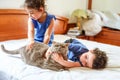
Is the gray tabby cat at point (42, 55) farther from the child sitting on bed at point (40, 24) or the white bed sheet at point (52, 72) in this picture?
the child sitting on bed at point (40, 24)

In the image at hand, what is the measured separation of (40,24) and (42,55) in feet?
1.34

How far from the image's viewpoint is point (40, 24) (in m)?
1.99

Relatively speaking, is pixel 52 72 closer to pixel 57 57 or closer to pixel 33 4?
pixel 57 57

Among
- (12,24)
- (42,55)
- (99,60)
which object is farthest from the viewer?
(12,24)

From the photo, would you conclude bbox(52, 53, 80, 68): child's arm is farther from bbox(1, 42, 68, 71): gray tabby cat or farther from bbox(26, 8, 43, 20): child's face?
bbox(26, 8, 43, 20): child's face

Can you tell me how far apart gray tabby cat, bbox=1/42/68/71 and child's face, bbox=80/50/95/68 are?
0.13 meters

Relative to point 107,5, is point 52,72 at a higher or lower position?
lower

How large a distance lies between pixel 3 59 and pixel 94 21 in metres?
1.64

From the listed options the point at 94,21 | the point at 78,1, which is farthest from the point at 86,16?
the point at 78,1

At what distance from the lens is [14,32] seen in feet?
8.74

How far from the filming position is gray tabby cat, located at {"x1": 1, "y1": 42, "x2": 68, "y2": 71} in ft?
5.17

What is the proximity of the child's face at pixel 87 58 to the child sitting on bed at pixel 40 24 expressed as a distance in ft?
1.47

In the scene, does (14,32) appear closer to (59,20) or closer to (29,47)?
(59,20)

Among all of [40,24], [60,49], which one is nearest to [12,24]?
[40,24]
